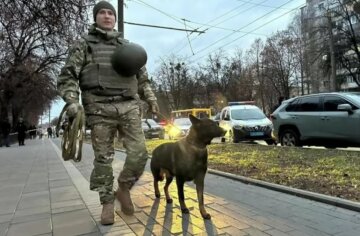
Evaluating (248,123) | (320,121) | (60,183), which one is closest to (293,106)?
(320,121)

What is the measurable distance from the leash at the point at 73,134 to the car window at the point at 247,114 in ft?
48.1

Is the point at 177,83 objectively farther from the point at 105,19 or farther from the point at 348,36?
the point at 105,19

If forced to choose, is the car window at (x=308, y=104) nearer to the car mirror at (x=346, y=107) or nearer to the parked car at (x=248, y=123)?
the car mirror at (x=346, y=107)

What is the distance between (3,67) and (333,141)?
30.2 m

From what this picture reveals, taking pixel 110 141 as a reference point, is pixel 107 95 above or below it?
above

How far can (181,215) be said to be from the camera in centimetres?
511

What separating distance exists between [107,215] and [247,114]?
15.1 meters

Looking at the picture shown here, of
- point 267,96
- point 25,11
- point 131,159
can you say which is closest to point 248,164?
point 131,159

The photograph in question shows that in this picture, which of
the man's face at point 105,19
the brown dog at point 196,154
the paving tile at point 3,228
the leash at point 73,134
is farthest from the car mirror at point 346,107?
the paving tile at point 3,228

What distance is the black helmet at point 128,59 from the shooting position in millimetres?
4883

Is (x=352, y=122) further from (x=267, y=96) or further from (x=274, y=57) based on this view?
(x=267, y=96)

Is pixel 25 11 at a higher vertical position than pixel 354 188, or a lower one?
higher

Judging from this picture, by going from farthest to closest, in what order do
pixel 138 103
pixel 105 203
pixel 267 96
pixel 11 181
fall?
pixel 267 96
pixel 11 181
pixel 138 103
pixel 105 203

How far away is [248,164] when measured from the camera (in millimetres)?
9328
